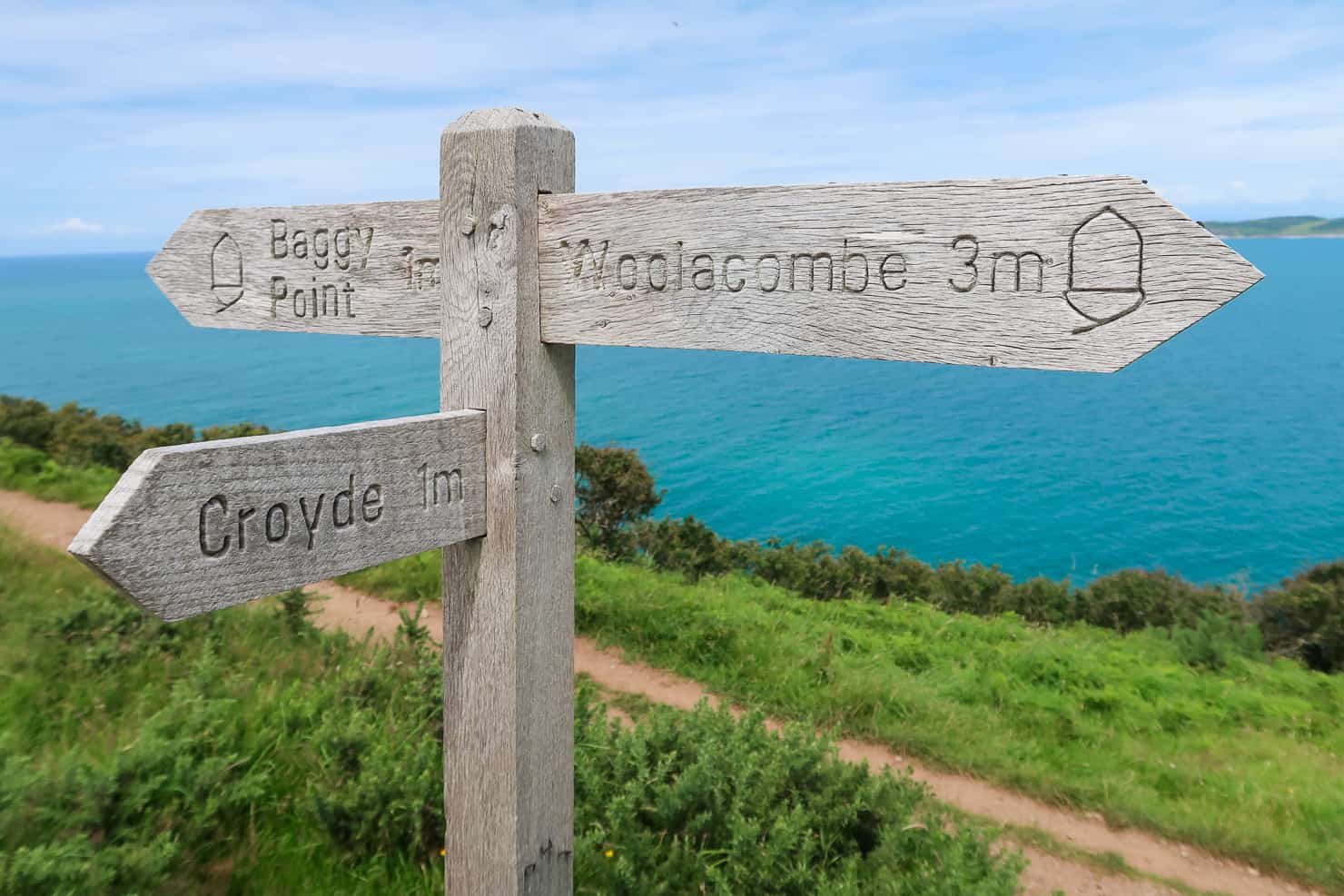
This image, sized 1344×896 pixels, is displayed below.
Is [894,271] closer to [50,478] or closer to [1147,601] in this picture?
[50,478]

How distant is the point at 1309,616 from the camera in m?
10.0

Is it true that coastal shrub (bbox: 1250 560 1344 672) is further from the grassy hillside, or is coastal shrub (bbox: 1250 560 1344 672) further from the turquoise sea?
the grassy hillside

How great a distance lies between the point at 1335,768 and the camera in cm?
562

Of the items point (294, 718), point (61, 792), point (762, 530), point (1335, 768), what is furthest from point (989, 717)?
point (762, 530)

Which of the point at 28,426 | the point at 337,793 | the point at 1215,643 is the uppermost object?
the point at 337,793

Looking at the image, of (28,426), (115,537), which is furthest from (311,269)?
(28,426)

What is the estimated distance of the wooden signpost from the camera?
49.1 inches

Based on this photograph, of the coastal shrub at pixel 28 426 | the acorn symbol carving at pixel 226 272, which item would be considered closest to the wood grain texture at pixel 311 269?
the acorn symbol carving at pixel 226 272

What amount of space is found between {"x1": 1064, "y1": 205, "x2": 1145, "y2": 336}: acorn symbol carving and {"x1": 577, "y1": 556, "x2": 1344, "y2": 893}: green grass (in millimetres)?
3020

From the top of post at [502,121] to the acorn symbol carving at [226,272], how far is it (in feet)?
2.29

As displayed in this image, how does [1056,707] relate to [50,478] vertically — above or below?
below

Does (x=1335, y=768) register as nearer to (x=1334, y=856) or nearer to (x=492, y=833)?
(x=1334, y=856)

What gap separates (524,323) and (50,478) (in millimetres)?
10612

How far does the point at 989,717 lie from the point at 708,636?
74.5 inches
